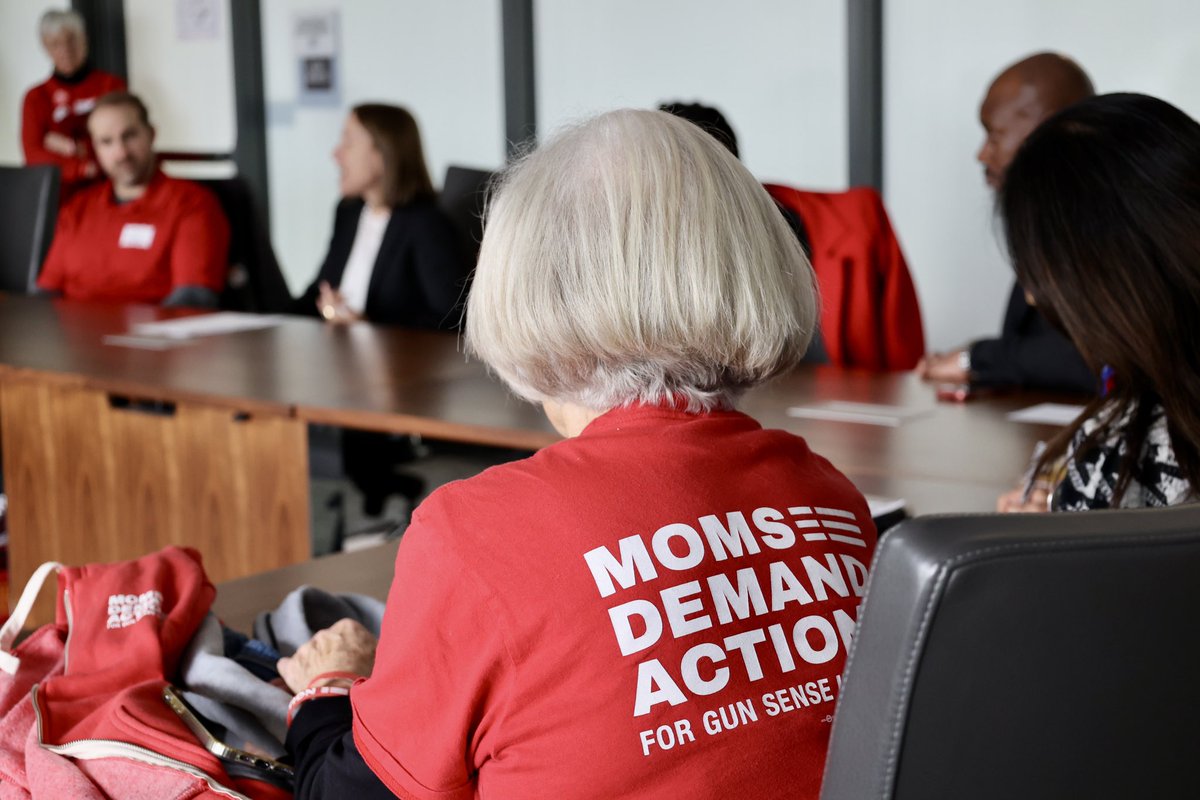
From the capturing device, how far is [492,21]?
628 cm

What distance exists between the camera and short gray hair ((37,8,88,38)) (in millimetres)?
7184

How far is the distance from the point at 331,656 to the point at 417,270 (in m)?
3.16

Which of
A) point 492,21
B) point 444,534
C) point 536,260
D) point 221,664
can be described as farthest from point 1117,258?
point 492,21

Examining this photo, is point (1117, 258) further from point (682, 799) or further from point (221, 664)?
point (221, 664)

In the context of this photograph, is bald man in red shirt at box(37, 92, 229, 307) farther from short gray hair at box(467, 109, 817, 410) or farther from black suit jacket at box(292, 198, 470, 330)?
short gray hair at box(467, 109, 817, 410)

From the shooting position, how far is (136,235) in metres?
4.90

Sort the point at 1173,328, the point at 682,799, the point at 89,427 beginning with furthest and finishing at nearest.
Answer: the point at 89,427
the point at 1173,328
the point at 682,799

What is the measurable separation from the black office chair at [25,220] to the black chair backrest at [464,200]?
1498 mm

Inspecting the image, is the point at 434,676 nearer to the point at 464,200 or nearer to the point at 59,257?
the point at 464,200

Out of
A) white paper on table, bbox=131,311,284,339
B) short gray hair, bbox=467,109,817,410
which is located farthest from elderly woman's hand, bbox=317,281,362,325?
Result: short gray hair, bbox=467,109,817,410

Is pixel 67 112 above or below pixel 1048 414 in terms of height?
above

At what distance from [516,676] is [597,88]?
16.8 ft

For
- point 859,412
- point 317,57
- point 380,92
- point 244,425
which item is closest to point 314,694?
point 859,412

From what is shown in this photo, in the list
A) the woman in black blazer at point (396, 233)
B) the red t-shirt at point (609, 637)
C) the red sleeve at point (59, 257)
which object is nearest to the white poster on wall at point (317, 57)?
the red sleeve at point (59, 257)
